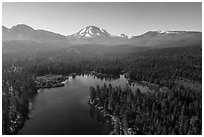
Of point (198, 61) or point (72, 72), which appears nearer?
point (72, 72)

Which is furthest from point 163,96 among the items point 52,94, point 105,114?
point 52,94

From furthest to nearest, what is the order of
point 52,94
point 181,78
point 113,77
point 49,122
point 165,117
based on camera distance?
point 113,77 < point 181,78 < point 52,94 < point 49,122 < point 165,117

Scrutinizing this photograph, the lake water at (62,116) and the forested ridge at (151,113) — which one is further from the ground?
the forested ridge at (151,113)

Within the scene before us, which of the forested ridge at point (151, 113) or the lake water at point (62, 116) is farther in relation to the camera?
the lake water at point (62, 116)

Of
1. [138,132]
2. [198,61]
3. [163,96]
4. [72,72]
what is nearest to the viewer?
[138,132]

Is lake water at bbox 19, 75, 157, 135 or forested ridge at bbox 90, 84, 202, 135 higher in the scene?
forested ridge at bbox 90, 84, 202, 135

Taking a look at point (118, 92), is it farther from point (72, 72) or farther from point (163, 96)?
point (72, 72)

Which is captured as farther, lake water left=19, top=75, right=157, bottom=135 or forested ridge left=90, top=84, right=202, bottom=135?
lake water left=19, top=75, right=157, bottom=135

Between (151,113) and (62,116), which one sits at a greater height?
(151,113)
